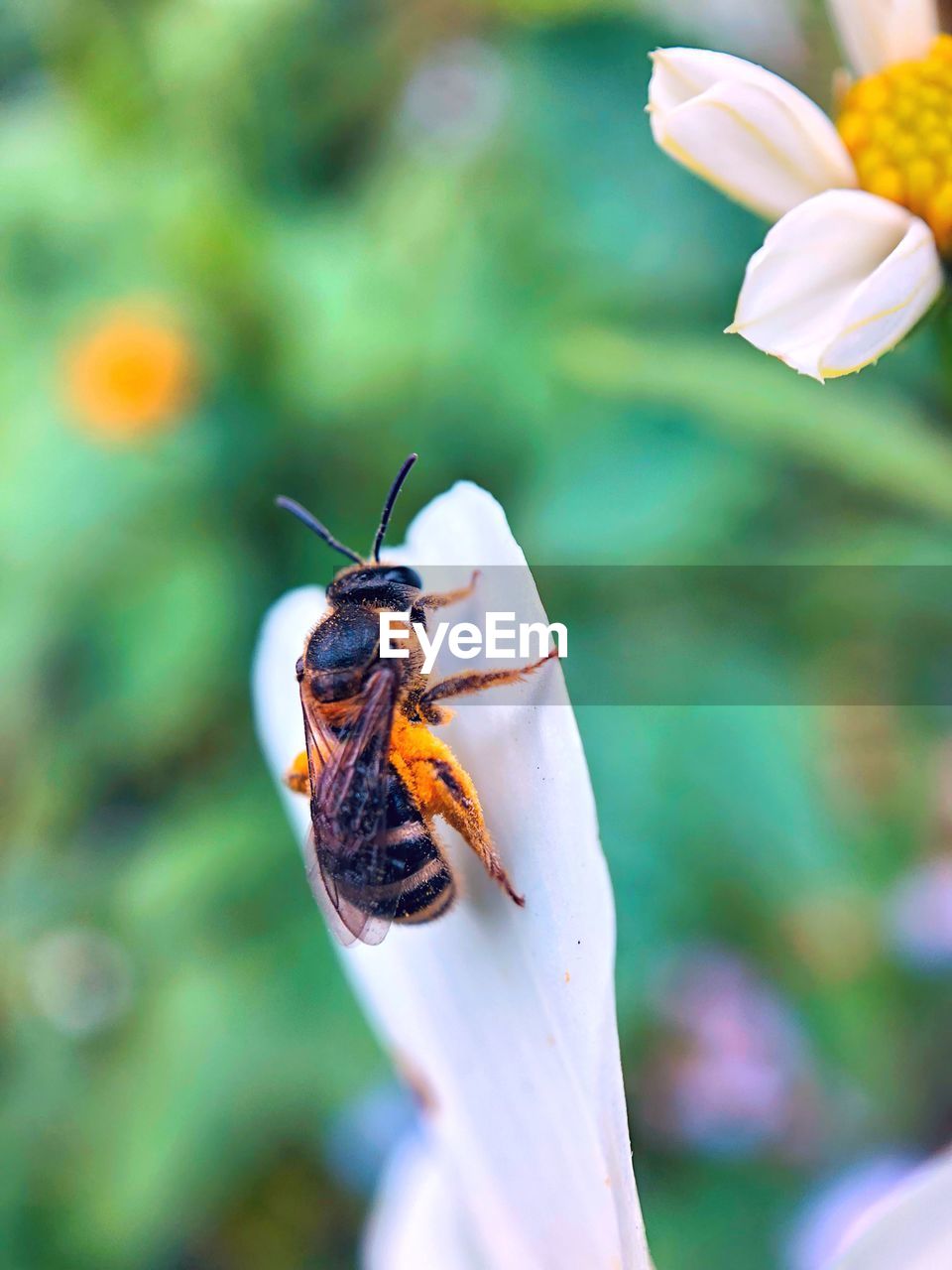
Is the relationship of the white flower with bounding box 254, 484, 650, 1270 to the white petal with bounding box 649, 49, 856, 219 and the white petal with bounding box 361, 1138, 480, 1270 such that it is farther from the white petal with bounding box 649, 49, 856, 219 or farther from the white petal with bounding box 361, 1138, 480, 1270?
the white petal with bounding box 649, 49, 856, 219

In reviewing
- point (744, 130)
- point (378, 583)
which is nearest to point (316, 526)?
point (378, 583)

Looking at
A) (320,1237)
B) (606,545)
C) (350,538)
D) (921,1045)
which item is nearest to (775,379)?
(606,545)

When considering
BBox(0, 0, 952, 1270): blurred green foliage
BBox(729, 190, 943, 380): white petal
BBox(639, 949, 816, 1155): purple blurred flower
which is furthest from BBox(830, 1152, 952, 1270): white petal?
BBox(639, 949, 816, 1155): purple blurred flower

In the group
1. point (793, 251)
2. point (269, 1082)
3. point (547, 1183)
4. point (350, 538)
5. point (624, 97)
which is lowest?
point (547, 1183)

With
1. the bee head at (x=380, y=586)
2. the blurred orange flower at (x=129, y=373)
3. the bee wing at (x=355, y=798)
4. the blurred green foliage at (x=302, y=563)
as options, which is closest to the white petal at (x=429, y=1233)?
the bee wing at (x=355, y=798)

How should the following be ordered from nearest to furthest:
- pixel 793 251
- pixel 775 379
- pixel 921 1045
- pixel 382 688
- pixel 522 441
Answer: pixel 793 251
pixel 382 688
pixel 775 379
pixel 921 1045
pixel 522 441

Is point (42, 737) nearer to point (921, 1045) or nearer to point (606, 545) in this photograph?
point (606, 545)

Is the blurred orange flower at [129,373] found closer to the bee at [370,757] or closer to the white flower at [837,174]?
the bee at [370,757]
